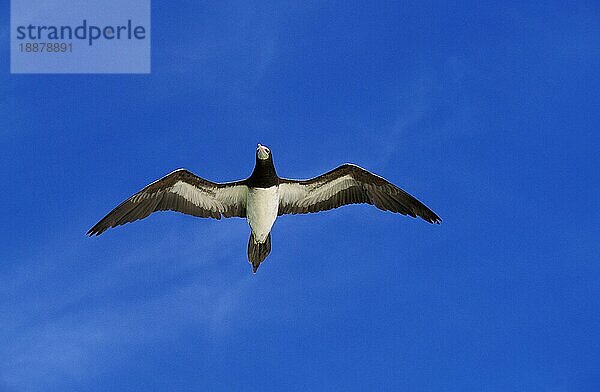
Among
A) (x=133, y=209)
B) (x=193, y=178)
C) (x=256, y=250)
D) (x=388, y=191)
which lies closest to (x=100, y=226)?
(x=133, y=209)

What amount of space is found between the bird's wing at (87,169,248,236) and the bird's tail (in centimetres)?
102

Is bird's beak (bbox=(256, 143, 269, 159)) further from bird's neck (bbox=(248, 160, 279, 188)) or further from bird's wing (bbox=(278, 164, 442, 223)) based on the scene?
bird's wing (bbox=(278, 164, 442, 223))

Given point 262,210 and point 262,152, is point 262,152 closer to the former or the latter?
point 262,152

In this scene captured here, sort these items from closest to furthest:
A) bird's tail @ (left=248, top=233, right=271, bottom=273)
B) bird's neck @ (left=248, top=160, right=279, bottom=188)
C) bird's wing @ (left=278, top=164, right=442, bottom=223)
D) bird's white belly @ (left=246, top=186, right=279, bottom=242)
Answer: bird's neck @ (left=248, top=160, right=279, bottom=188), bird's tail @ (left=248, top=233, right=271, bottom=273), bird's white belly @ (left=246, top=186, right=279, bottom=242), bird's wing @ (left=278, top=164, right=442, bottom=223)

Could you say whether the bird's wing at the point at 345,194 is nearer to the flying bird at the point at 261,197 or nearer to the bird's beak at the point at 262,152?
the flying bird at the point at 261,197

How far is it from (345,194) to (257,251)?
2.77m

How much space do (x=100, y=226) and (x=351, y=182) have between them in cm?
619

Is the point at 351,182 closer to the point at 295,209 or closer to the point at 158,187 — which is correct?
the point at 295,209

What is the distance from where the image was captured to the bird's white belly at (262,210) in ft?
62.1

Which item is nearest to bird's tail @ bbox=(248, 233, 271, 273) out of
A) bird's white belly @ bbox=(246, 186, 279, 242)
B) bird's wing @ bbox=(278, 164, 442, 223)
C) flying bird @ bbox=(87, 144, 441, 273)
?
flying bird @ bbox=(87, 144, 441, 273)

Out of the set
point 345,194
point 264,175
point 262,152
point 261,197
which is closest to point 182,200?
point 261,197

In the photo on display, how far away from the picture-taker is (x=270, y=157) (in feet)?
60.9

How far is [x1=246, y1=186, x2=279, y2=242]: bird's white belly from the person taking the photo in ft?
62.1

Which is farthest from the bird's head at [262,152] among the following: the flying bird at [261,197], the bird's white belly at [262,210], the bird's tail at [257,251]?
the bird's tail at [257,251]
